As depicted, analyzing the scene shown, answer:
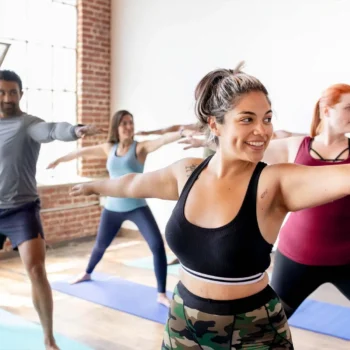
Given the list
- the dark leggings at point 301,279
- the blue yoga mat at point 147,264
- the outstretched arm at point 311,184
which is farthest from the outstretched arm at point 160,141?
the outstretched arm at point 311,184

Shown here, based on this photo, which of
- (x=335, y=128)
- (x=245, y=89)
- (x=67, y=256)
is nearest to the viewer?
(x=245, y=89)

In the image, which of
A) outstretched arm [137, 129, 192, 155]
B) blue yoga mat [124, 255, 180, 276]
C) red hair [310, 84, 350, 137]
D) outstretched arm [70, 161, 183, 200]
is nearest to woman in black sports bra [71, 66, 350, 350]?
outstretched arm [70, 161, 183, 200]

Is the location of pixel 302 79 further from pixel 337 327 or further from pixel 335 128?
pixel 335 128

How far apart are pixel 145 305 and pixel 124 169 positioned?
100cm

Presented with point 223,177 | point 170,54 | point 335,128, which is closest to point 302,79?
point 170,54

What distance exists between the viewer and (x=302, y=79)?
4.86 m

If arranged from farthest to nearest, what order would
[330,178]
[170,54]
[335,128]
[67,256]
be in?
1. [170,54]
2. [67,256]
3. [335,128]
4. [330,178]

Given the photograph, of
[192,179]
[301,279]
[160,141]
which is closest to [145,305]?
[160,141]

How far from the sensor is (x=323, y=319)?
3471 millimetres

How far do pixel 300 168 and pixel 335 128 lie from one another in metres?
0.94

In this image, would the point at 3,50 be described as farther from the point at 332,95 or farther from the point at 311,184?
the point at 311,184

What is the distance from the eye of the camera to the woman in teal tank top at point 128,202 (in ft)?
12.4

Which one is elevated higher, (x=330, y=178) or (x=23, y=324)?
(x=330, y=178)

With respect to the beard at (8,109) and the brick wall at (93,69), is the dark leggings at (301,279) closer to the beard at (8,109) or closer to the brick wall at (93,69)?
the beard at (8,109)
